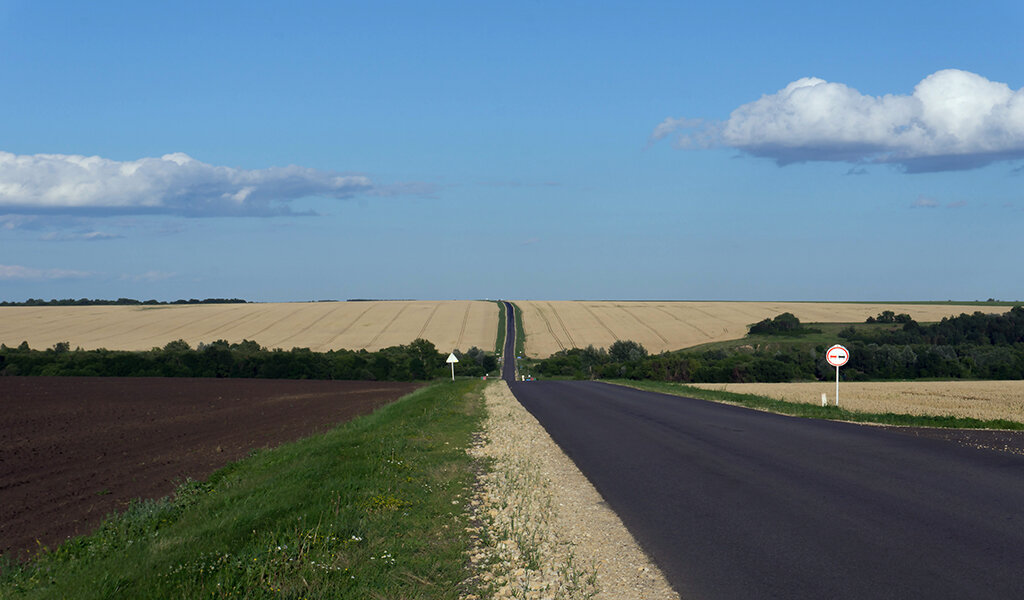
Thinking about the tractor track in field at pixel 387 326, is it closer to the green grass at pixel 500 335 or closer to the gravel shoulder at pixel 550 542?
the green grass at pixel 500 335

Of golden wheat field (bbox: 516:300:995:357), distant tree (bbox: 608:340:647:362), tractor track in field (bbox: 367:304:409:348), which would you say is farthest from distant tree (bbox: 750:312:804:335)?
tractor track in field (bbox: 367:304:409:348)

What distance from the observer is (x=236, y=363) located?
73.8 meters

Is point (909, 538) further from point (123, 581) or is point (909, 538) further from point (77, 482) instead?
point (77, 482)

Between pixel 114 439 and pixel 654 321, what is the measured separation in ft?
339

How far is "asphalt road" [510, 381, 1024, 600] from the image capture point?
23.0 ft

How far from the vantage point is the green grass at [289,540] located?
6.76 meters

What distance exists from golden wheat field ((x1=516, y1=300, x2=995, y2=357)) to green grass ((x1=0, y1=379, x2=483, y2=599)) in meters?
82.4

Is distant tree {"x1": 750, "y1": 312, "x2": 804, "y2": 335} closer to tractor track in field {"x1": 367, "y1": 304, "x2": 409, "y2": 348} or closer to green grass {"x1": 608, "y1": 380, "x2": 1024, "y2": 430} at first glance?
tractor track in field {"x1": 367, "y1": 304, "x2": 409, "y2": 348}

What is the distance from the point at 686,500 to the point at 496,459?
5.33 meters

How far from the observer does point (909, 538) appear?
8.29 m

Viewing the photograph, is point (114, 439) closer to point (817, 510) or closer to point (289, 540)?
point (289, 540)

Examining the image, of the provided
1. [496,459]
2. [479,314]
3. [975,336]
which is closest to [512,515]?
[496,459]

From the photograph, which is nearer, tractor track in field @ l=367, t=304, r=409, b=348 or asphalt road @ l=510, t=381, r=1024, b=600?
asphalt road @ l=510, t=381, r=1024, b=600

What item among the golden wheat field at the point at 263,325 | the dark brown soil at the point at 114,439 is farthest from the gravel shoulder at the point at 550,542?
the golden wheat field at the point at 263,325
